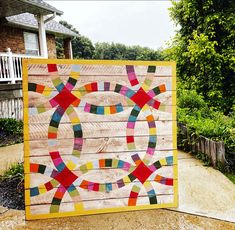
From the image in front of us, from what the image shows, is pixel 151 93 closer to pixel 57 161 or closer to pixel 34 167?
pixel 57 161

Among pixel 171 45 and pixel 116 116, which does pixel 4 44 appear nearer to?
pixel 171 45

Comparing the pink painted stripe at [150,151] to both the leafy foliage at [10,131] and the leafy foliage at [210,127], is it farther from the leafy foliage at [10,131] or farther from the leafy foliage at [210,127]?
the leafy foliage at [10,131]

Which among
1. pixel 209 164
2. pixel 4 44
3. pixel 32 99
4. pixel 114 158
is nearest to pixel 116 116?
pixel 114 158

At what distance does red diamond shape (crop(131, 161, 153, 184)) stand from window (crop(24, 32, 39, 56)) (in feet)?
43.5

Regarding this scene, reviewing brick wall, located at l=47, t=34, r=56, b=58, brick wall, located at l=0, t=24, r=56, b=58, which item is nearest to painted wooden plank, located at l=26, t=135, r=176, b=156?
brick wall, located at l=0, t=24, r=56, b=58

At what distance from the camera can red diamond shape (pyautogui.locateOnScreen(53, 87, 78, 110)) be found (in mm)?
2916

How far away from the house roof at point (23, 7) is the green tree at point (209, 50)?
18.4ft

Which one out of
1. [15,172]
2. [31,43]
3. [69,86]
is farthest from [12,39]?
[69,86]

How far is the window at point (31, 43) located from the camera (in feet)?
47.7

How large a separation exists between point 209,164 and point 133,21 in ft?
333

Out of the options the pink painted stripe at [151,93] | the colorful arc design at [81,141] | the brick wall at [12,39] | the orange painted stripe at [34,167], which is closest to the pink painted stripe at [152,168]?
the colorful arc design at [81,141]

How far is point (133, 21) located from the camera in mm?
99438

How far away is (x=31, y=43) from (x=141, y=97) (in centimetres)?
1355

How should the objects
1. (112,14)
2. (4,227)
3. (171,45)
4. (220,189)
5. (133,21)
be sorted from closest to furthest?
(4,227) → (220,189) → (171,45) → (133,21) → (112,14)
